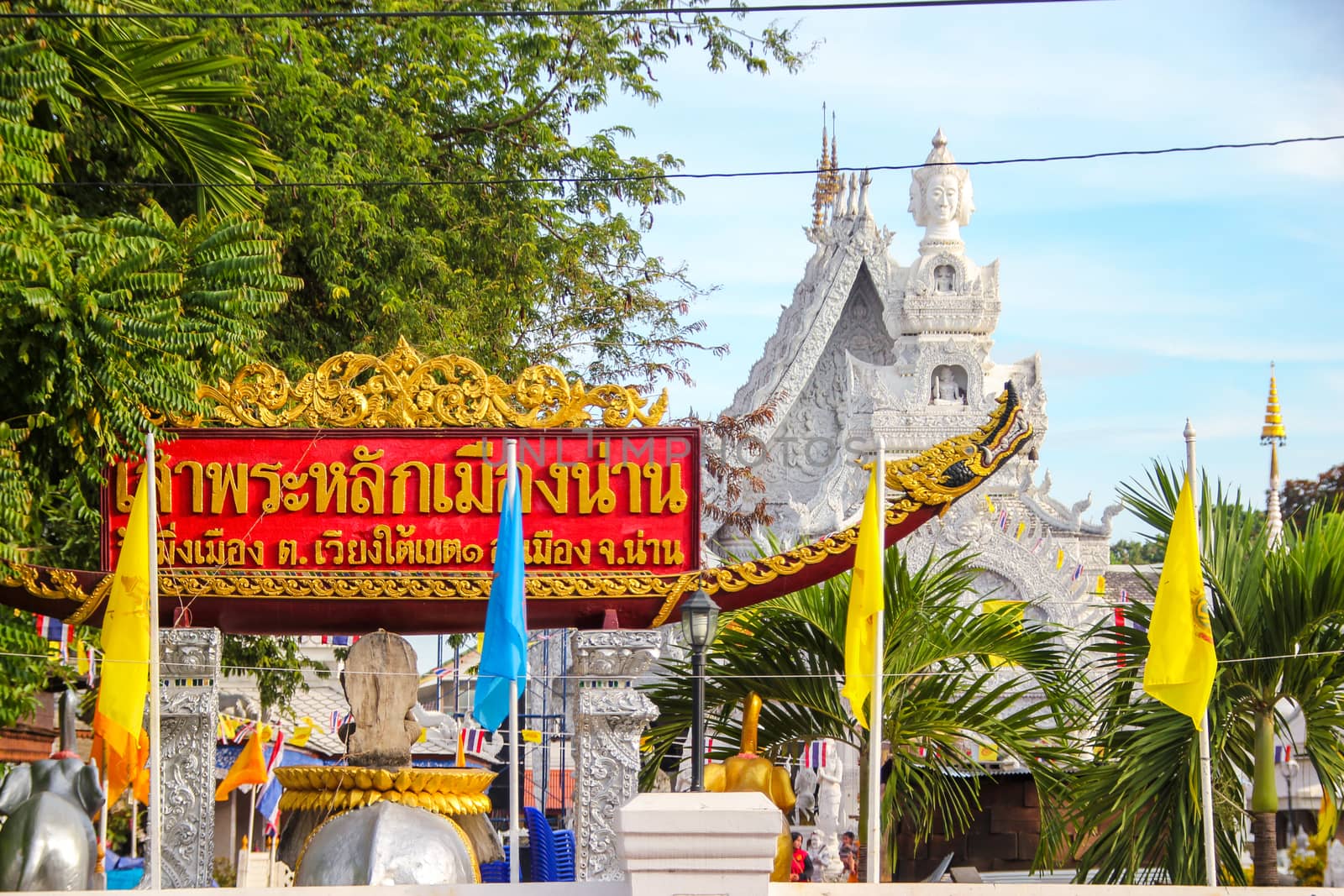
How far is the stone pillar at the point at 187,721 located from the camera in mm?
10547

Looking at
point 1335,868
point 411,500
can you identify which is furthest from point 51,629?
point 1335,868

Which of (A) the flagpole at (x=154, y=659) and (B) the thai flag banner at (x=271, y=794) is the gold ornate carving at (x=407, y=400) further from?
(B) the thai flag banner at (x=271, y=794)

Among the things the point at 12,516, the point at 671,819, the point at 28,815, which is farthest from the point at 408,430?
the point at 671,819

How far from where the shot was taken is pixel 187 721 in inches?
418

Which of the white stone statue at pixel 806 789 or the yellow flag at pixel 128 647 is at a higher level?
the yellow flag at pixel 128 647

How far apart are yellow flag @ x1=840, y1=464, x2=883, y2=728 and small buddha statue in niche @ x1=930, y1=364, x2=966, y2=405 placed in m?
24.3

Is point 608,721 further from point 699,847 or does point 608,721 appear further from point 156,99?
point 156,99

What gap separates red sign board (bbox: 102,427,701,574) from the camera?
10781mm

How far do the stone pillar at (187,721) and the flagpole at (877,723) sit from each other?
14.2 ft

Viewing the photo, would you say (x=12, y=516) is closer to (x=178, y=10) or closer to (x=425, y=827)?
(x=425, y=827)

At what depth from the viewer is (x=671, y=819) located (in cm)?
614

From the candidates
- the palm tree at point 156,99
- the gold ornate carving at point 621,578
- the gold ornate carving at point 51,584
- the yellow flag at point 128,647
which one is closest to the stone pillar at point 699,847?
the gold ornate carving at point 621,578

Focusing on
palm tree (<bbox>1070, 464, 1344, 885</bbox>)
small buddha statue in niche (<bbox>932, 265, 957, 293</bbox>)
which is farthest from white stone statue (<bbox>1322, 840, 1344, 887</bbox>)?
small buddha statue in niche (<bbox>932, 265, 957, 293</bbox>)

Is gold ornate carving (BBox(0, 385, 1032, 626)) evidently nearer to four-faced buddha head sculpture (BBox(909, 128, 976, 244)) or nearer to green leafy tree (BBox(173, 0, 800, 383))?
green leafy tree (BBox(173, 0, 800, 383))
